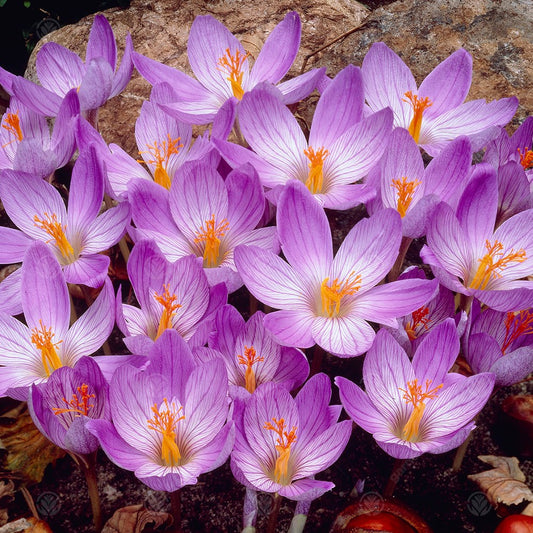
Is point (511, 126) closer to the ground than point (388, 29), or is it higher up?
closer to the ground

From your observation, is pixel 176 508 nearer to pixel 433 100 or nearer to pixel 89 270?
pixel 89 270

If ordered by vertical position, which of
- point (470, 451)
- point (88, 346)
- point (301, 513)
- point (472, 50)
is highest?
point (472, 50)

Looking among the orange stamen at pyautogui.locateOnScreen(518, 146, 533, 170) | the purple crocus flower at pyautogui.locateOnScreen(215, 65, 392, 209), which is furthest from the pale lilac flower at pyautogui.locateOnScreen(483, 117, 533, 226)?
the purple crocus flower at pyautogui.locateOnScreen(215, 65, 392, 209)

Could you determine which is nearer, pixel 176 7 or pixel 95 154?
pixel 95 154

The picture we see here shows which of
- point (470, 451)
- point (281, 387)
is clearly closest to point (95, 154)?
point (281, 387)

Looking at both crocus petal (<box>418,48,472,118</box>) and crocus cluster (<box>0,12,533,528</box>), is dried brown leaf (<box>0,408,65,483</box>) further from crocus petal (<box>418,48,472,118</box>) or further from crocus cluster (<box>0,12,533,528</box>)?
crocus petal (<box>418,48,472,118</box>)

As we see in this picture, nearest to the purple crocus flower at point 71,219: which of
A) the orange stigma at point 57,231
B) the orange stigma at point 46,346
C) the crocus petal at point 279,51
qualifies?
the orange stigma at point 57,231

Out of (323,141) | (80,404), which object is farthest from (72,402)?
(323,141)

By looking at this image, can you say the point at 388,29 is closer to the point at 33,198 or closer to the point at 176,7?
the point at 176,7
